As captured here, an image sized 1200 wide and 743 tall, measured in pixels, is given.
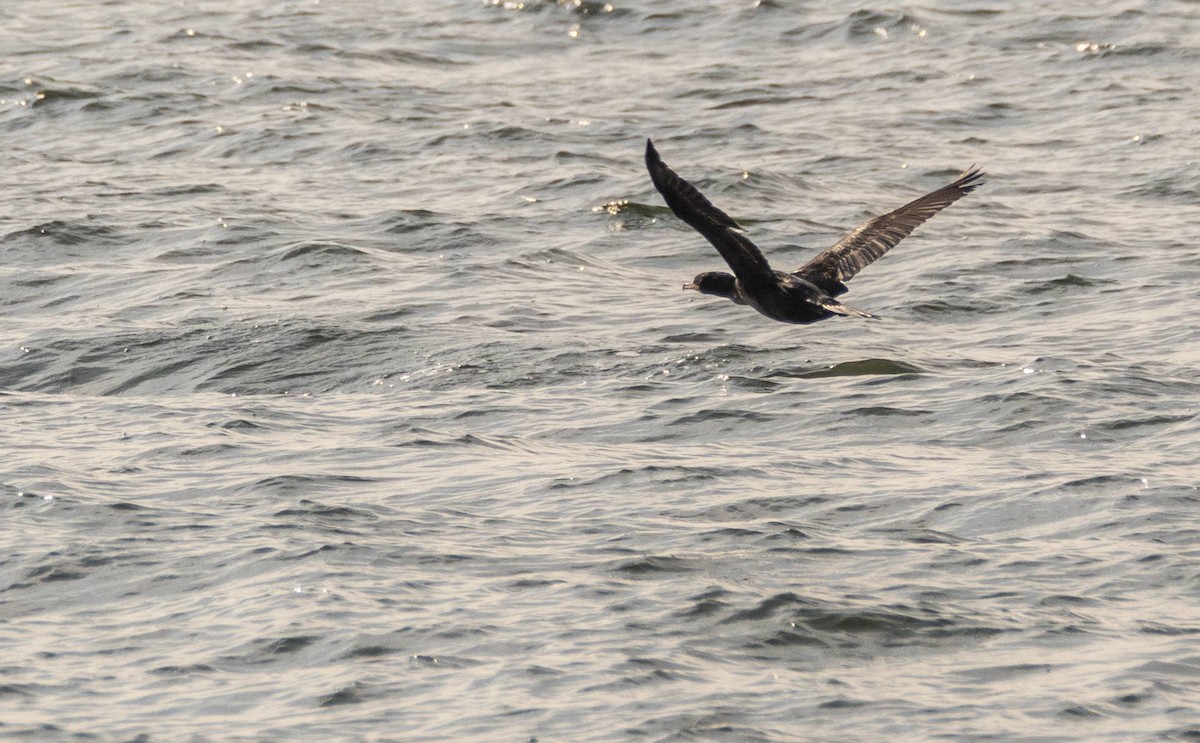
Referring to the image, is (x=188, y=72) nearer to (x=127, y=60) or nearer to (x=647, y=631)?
(x=127, y=60)

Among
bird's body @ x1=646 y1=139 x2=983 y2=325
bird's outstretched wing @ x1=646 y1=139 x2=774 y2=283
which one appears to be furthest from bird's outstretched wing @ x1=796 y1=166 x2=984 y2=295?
bird's outstretched wing @ x1=646 y1=139 x2=774 y2=283

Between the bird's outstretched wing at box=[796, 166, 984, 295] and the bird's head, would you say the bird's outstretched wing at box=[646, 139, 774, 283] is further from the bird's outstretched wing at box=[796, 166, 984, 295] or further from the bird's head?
the bird's head

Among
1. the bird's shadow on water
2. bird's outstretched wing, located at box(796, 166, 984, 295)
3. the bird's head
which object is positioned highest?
bird's outstretched wing, located at box(796, 166, 984, 295)

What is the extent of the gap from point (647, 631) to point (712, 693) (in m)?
0.63

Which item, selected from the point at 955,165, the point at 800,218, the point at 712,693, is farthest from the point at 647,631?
the point at 955,165

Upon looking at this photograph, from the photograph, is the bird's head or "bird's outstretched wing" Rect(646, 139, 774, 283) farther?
the bird's head

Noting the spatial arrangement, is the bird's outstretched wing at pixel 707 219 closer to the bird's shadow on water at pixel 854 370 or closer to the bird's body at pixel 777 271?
the bird's body at pixel 777 271

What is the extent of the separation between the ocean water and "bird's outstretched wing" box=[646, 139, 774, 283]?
1.03 metres

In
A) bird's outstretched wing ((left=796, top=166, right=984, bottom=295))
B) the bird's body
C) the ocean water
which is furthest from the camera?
bird's outstretched wing ((left=796, top=166, right=984, bottom=295))

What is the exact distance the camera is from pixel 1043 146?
57.7 feet

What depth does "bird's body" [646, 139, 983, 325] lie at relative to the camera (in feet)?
30.3

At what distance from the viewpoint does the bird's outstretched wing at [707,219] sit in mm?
9148

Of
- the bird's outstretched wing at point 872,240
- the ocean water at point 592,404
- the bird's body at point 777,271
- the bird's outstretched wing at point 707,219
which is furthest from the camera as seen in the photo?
the bird's outstretched wing at point 872,240

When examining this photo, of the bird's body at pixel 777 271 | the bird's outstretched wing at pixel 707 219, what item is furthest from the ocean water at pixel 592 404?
the bird's outstretched wing at pixel 707 219
